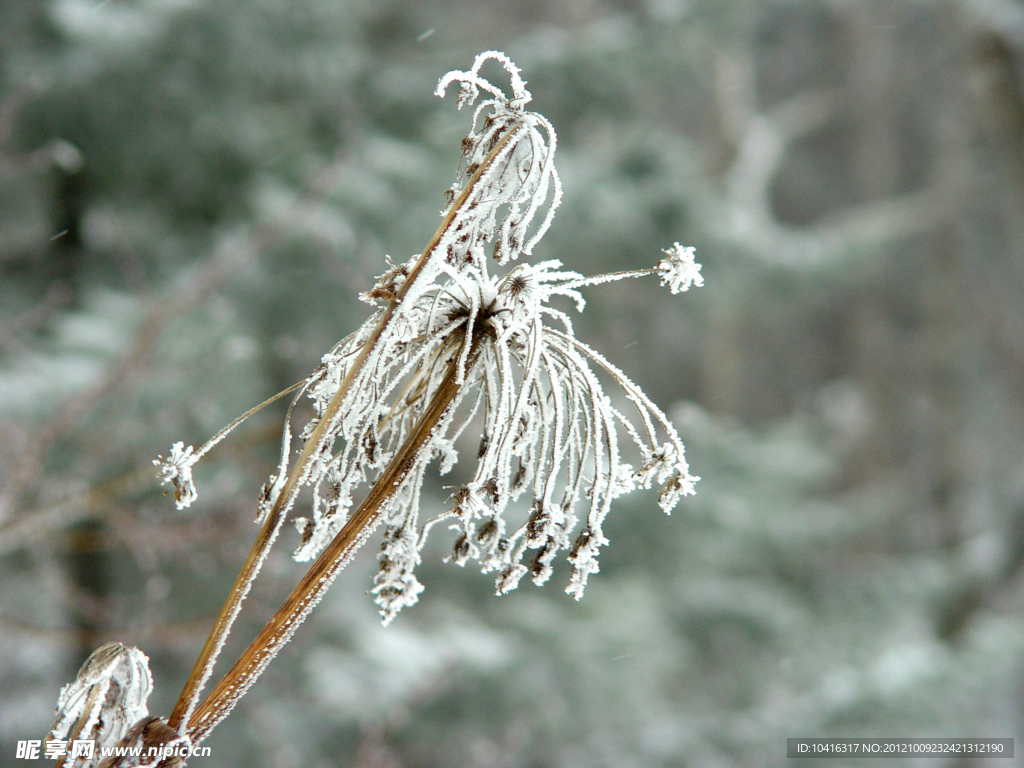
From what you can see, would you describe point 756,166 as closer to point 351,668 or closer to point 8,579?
point 351,668

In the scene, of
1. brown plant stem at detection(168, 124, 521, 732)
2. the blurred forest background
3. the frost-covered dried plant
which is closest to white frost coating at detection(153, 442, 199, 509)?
the frost-covered dried plant

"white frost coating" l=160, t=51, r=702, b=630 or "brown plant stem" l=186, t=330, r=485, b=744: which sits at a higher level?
"white frost coating" l=160, t=51, r=702, b=630

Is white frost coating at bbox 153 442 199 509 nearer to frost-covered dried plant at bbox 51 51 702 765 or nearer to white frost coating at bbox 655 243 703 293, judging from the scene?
frost-covered dried plant at bbox 51 51 702 765

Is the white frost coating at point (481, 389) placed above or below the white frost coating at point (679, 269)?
below

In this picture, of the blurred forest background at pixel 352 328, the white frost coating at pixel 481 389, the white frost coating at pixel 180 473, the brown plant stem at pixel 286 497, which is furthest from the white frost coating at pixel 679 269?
the blurred forest background at pixel 352 328

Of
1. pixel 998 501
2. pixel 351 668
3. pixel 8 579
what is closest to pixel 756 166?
pixel 998 501

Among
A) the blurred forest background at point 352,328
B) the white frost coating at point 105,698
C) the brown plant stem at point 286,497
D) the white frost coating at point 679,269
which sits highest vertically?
the blurred forest background at point 352,328

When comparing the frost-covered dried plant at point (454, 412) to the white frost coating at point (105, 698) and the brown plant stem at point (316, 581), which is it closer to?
the brown plant stem at point (316, 581)
